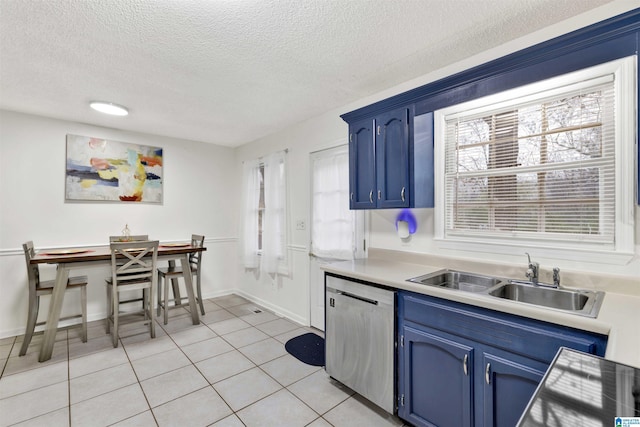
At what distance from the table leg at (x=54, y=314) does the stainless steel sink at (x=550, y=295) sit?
11.9 feet

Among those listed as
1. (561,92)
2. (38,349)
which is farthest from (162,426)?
(561,92)

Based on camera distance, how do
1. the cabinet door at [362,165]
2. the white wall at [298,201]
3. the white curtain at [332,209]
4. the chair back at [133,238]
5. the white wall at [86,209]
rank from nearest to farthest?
the cabinet door at [362,165]
the white curtain at [332,209]
the white wall at [86,209]
the white wall at [298,201]
the chair back at [133,238]

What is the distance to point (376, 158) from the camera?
7.85 feet

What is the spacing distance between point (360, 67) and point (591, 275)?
205 cm

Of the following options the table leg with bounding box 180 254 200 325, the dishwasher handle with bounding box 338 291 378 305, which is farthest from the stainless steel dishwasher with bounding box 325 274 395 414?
the table leg with bounding box 180 254 200 325

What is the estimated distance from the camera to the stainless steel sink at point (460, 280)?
1.95 metres

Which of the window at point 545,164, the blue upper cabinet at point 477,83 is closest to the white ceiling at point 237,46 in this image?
the blue upper cabinet at point 477,83

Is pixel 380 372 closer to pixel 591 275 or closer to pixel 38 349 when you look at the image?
pixel 591 275

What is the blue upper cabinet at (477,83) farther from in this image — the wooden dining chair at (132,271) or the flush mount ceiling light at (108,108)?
the flush mount ceiling light at (108,108)

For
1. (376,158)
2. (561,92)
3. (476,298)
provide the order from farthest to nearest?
(376,158) < (561,92) < (476,298)

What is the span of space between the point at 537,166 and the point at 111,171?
4553 millimetres

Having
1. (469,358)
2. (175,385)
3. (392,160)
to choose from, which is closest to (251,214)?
(175,385)

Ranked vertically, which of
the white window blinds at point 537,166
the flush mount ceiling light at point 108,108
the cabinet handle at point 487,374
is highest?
the flush mount ceiling light at point 108,108

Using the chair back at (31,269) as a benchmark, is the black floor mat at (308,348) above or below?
below
